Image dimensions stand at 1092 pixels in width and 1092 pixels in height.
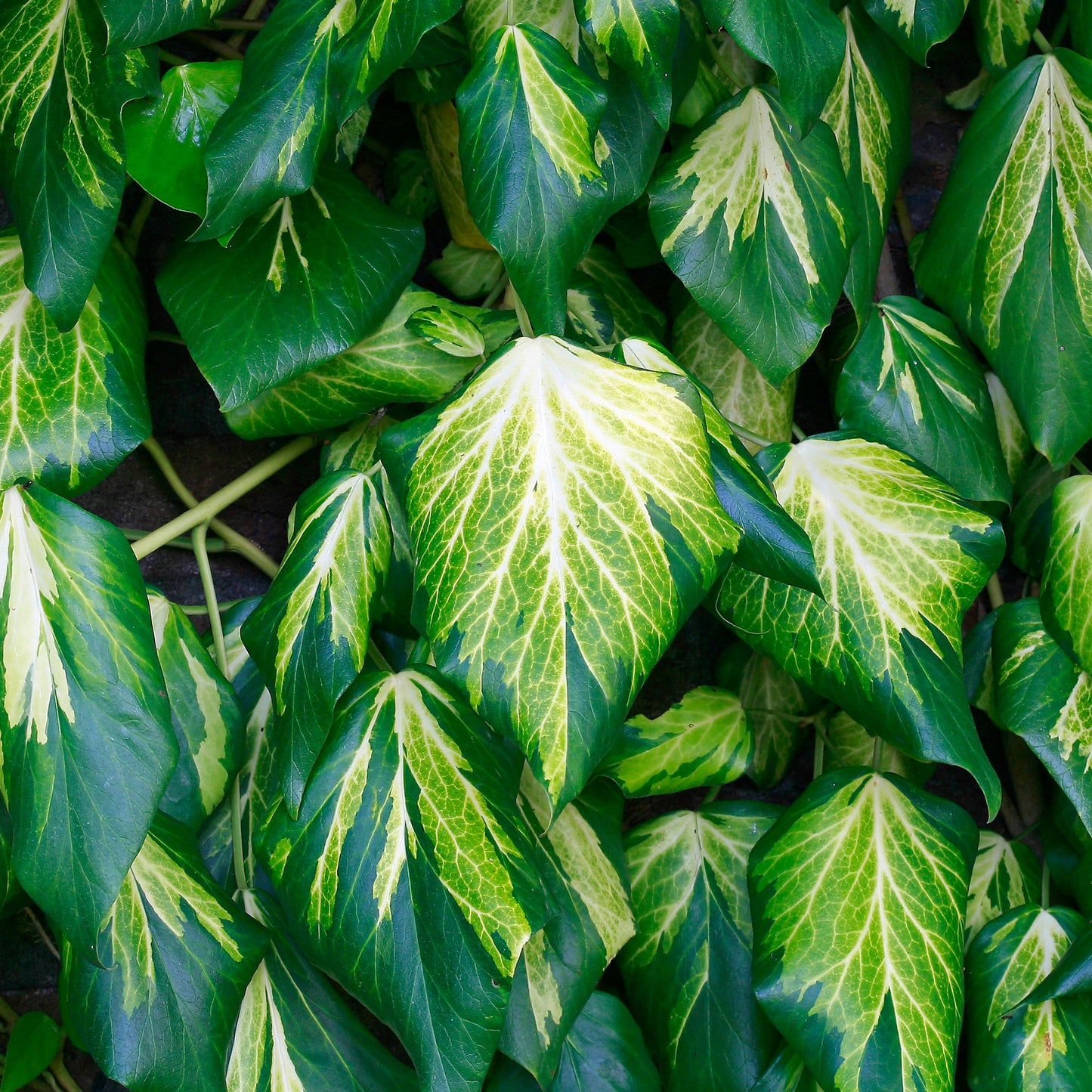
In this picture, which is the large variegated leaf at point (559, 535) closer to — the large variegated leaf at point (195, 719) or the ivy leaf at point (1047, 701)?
the large variegated leaf at point (195, 719)

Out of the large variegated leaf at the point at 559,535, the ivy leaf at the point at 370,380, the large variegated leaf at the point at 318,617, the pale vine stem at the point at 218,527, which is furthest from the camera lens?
the pale vine stem at the point at 218,527

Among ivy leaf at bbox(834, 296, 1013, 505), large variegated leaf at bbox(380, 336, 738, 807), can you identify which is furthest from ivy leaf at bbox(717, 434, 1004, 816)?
large variegated leaf at bbox(380, 336, 738, 807)

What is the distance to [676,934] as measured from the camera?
0.79 metres

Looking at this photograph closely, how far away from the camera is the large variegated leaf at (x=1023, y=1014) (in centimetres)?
76

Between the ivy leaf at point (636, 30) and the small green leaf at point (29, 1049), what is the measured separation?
875mm

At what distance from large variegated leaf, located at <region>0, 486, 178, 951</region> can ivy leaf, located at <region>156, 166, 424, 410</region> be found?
0.14m

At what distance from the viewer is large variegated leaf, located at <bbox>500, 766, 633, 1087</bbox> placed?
2.28ft

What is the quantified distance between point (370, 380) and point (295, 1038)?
1.47 ft

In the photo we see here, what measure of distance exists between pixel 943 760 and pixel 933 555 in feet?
0.48

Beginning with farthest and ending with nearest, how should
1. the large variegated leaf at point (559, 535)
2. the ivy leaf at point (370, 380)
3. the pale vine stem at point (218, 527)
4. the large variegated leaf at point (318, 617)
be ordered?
the pale vine stem at point (218, 527), the ivy leaf at point (370, 380), the large variegated leaf at point (318, 617), the large variegated leaf at point (559, 535)

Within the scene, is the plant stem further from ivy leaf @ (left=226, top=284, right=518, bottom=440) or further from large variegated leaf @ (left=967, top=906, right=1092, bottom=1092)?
large variegated leaf @ (left=967, top=906, right=1092, bottom=1092)

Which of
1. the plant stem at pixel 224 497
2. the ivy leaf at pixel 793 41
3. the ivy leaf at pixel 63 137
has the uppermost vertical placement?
the ivy leaf at pixel 793 41

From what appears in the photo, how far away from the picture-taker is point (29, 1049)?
0.85 metres

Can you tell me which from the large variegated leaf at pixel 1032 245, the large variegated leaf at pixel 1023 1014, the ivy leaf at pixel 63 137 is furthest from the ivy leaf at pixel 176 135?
the large variegated leaf at pixel 1023 1014
